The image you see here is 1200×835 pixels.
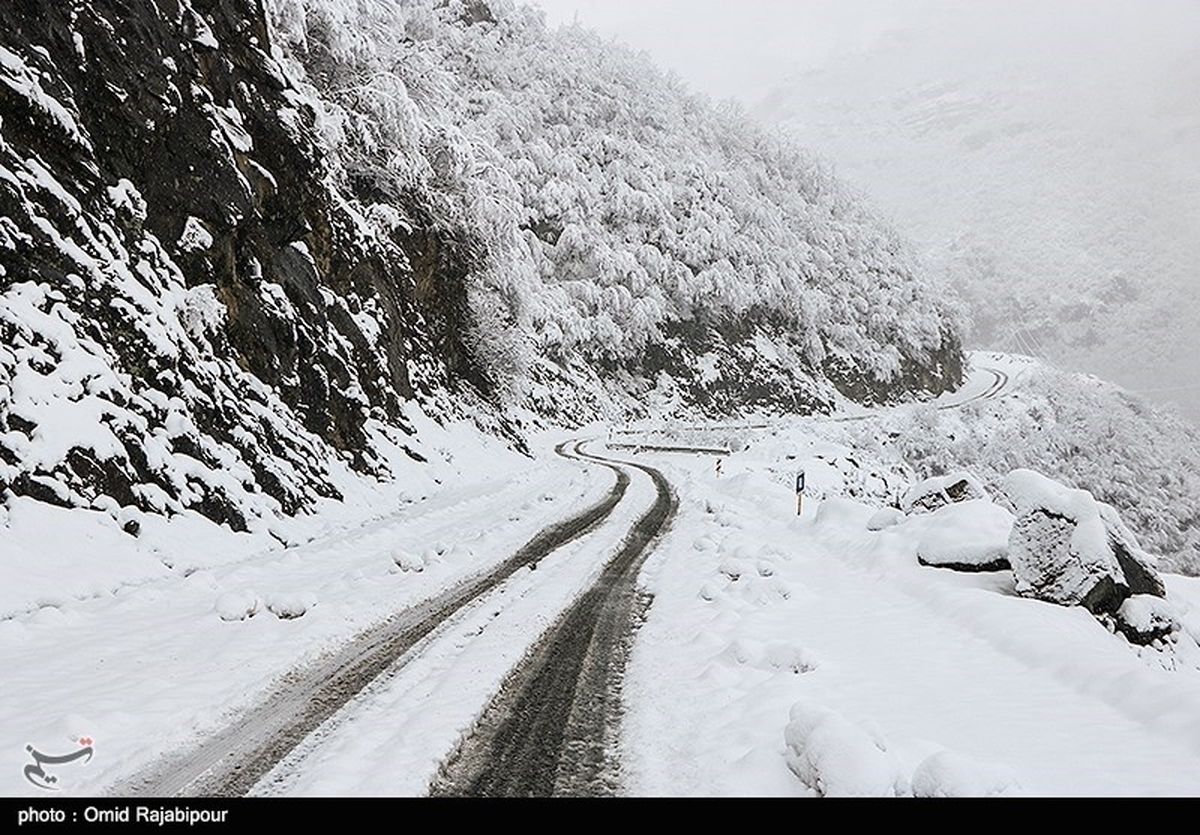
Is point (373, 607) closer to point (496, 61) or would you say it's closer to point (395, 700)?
point (395, 700)

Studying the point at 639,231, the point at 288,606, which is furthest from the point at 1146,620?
the point at 639,231

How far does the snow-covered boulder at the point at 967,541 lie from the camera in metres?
9.28

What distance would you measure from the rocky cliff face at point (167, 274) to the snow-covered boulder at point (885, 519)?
10.1 m

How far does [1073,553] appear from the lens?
7914 millimetres

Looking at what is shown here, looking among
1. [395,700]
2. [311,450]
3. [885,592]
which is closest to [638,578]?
[885,592]

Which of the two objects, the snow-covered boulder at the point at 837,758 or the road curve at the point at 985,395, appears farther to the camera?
the road curve at the point at 985,395

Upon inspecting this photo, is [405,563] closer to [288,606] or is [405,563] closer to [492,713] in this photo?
[288,606]

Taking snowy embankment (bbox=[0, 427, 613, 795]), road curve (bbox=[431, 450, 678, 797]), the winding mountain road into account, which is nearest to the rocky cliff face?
snowy embankment (bbox=[0, 427, 613, 795])

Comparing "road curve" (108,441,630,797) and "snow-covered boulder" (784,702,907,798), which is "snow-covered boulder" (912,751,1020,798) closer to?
"snow-covered boulder" (784,702,907,798)

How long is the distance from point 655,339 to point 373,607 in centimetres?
4897

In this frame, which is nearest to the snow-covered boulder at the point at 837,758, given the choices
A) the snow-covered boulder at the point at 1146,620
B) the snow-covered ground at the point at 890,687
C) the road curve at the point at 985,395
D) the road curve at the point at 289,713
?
the snow-covered ground at the point at 890,687

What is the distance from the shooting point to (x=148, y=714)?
4.30 meters

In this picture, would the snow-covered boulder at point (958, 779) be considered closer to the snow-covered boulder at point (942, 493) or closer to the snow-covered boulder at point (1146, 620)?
the snow-covered boulder at point (1146, 620)

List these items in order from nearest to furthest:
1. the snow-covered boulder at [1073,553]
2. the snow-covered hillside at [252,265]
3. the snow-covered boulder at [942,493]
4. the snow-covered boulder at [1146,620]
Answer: the snow-covered boulder at [1146,620], the snow-covered boulder at [1073,553], the snow-covered hillside at [252,265], the snow-covered boulder at [942,493]
